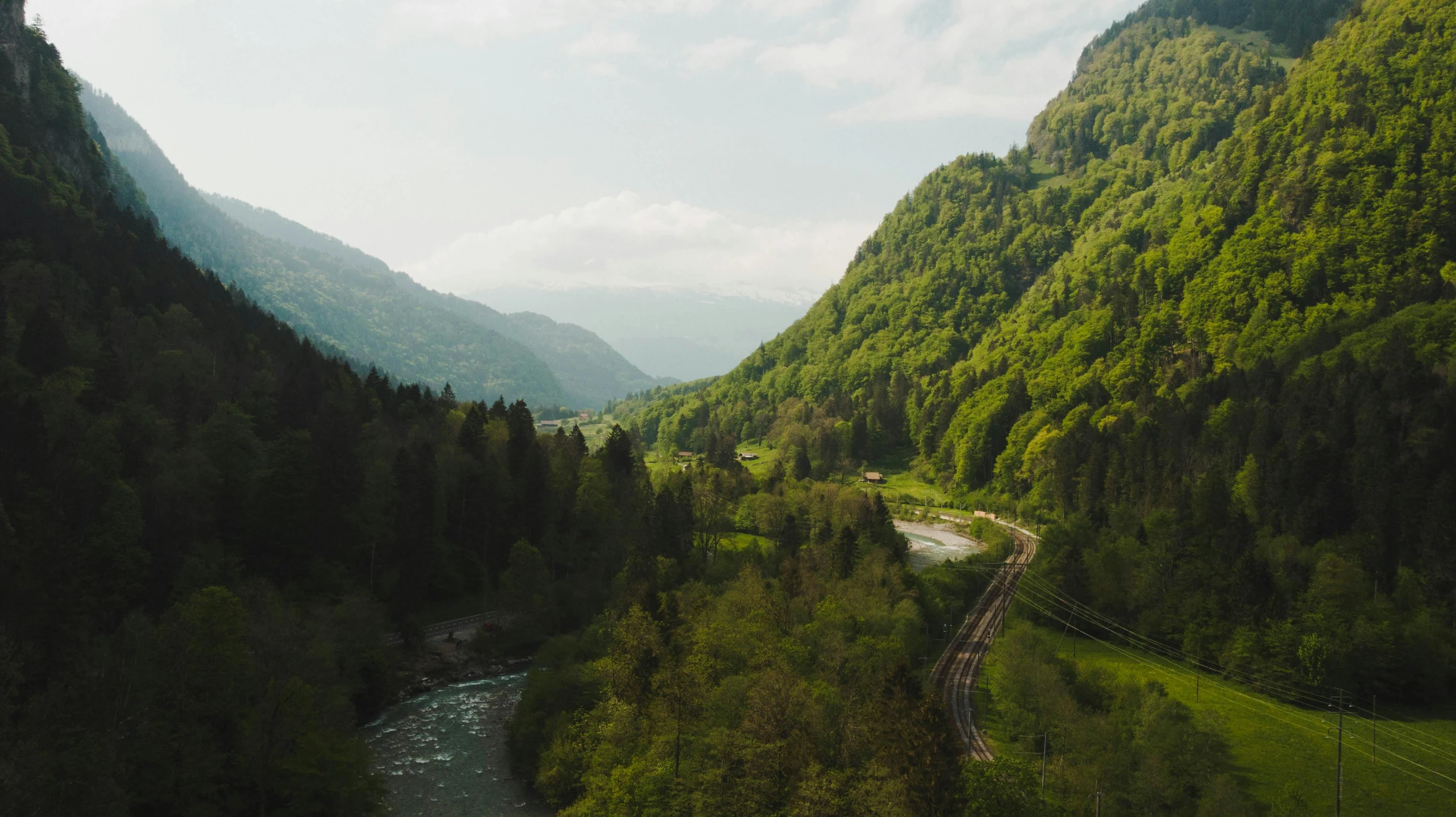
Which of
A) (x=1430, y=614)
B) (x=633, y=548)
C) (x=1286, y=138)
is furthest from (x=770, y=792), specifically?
(x=1286, y=138)

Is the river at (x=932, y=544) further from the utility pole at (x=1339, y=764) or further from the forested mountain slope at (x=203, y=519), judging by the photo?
the utility pole at (x=1339, y=764)

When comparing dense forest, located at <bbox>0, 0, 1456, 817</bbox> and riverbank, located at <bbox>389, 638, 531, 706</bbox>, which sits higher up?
dense forest, located at <bbox>0, 0, 1456, 817</bbox>

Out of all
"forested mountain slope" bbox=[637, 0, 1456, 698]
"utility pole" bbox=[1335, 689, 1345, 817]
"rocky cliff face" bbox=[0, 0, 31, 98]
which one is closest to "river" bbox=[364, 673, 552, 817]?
"utility pole" bbox=[1335, 689, 1345, 817]

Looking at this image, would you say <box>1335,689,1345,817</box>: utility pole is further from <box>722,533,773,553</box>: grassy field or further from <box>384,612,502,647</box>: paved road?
<box>384,612,502,647</box>: paved road

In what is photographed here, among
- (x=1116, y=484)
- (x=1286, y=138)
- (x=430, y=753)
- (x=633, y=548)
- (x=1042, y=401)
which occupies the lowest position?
(x=430, y=753)

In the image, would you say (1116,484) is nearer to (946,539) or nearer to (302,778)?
(946,539)

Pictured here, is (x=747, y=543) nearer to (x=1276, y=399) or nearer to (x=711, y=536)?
(x=711, y=536)

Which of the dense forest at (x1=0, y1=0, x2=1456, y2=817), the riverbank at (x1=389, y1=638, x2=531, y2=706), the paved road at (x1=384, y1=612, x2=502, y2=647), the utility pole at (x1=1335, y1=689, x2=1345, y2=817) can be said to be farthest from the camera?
the paved road at (x1=384, y1=612, x2=502, y2=647)
